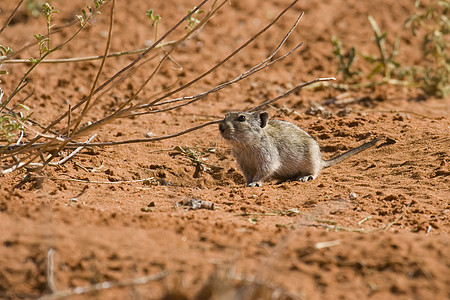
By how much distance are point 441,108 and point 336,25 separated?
340 centimetres

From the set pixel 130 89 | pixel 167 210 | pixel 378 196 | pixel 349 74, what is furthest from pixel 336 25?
pixel 167 210

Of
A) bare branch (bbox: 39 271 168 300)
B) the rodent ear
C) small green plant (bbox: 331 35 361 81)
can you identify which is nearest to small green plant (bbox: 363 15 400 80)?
small green plant (bbox: 331 35 361 81)

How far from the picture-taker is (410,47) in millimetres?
10883

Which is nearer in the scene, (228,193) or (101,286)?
(101,286)

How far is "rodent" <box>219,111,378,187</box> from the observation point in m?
6.60

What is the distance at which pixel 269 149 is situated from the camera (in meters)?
6.76

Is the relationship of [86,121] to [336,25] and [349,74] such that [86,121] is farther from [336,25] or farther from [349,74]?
[336,25]

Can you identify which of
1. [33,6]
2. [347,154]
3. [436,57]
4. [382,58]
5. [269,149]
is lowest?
[347,154]

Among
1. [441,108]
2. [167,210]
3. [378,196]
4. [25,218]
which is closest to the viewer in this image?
[25,218]

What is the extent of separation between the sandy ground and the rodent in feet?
0.76

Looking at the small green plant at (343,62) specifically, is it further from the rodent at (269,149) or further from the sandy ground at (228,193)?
the rodent at (269,149)

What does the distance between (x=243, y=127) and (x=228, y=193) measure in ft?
3.68

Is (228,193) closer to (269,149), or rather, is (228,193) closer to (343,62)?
(269,149)

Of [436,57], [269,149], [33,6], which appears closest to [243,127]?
[269,149]
